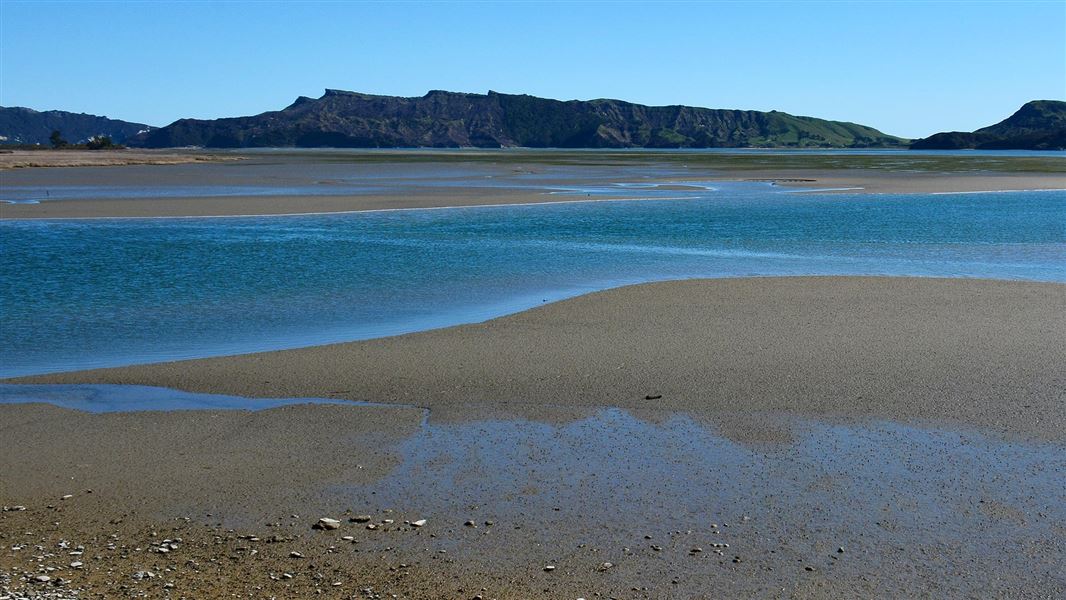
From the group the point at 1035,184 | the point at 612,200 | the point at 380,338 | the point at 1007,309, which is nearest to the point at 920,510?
the point at 380,338

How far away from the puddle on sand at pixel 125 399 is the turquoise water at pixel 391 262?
3.93 feet

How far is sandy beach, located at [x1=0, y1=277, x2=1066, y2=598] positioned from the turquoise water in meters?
2.26

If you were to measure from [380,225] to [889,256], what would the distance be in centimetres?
1442

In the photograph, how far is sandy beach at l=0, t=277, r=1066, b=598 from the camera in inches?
264

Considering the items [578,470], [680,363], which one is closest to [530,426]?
[578,470]

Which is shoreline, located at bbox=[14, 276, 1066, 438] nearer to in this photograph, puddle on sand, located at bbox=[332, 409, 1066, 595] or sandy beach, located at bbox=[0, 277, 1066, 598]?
sandy beach, located at bbox=[0, 277, 1066, 598]

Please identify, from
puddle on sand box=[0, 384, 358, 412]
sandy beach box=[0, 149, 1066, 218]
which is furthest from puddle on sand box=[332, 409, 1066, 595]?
sandy beach box=[0, 149, 1066, 218]

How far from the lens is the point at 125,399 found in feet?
36.3

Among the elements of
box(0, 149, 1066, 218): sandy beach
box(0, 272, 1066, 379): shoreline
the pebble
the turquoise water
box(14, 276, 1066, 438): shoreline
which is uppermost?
the pebble

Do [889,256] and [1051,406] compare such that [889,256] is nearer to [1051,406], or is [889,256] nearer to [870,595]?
[1051,406]

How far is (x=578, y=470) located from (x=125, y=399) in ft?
17.4

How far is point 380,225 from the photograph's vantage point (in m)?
30.6

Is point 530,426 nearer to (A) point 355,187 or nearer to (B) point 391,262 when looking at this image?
(B) point 391,262

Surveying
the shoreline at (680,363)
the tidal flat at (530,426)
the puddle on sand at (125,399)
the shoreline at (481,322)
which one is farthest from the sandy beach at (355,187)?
the puddle on sand at (125,399)
